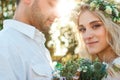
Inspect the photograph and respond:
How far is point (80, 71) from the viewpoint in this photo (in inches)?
158

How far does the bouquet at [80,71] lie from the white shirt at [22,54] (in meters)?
0.20

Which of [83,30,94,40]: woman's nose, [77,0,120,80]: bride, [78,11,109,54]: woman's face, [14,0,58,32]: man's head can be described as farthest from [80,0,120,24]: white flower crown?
[14,0,58,32]: man's head

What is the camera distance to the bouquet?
3.93 metres

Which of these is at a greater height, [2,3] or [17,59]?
[17,59]

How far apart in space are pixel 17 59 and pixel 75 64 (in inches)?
30.0

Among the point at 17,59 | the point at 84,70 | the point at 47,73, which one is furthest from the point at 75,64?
the point at 17,59

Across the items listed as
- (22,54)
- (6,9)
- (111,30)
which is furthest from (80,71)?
(6,9)

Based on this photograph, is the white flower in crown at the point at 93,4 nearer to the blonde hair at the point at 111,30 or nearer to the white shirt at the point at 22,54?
the blonde hair at the point at 111,30

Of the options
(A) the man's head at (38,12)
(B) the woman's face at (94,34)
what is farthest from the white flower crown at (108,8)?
(A) the man's head at (38,12)

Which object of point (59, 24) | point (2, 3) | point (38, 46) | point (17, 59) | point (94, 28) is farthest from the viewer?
point (2, 3)

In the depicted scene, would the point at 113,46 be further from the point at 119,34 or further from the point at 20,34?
the point at 20,34

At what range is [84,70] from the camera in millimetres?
4035

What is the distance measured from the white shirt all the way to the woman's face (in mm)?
1305

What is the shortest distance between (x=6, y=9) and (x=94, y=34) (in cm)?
663
